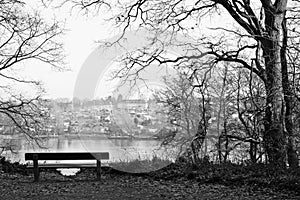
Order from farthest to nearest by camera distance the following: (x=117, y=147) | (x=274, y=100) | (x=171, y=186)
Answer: (x=117, y=147) < (x=274, y=100) < (x=171, y=186)

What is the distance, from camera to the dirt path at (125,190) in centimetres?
704

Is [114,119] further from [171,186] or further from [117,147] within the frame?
[171,186]

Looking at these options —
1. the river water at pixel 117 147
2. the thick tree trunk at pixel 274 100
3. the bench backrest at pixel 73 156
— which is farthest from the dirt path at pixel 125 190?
the thick tree trunk at pixel 274 100

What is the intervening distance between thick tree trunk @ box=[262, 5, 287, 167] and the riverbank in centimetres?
92

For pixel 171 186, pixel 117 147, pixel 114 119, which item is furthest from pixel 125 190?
pixel 117 147

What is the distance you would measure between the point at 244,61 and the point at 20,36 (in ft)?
23.9

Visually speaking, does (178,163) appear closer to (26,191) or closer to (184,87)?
(184,87)

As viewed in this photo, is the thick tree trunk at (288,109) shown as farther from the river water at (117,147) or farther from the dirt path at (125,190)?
the river water at (117,147)

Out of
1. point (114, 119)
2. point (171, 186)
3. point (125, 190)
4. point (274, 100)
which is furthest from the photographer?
point (114, 119)

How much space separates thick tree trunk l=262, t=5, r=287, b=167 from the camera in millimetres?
9002

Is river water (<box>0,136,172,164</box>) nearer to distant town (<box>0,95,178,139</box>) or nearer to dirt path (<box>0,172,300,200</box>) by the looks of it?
distant town (<box>0,95,178,139</box>)

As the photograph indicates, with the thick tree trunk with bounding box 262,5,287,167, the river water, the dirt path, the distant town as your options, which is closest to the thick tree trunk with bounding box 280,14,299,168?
Answer: the thick tree trunk with bounding box 262,5,287,167

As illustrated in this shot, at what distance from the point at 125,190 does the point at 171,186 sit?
3.09ft

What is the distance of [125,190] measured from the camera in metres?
7.86
